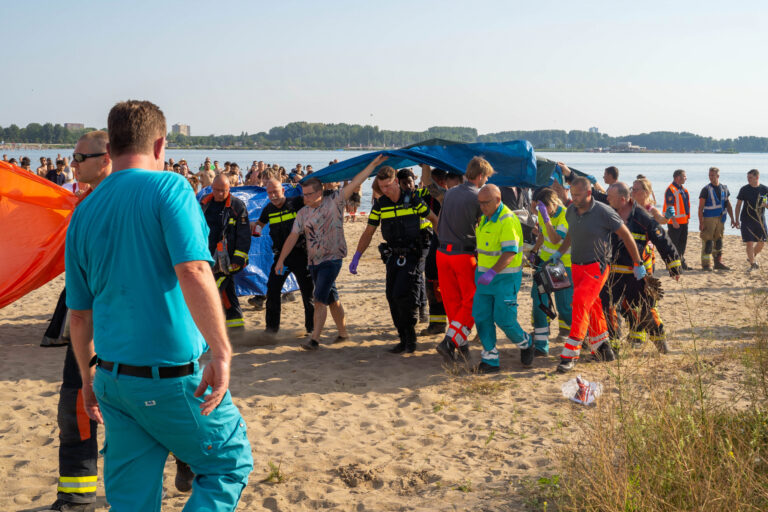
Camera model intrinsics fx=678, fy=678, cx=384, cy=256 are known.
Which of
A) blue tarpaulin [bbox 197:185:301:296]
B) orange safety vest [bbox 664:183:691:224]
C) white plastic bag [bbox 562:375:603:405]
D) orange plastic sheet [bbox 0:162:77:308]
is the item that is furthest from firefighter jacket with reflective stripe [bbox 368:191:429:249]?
orange safety vest [bbox 664:183:691:224]

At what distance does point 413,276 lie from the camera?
23.8 ft

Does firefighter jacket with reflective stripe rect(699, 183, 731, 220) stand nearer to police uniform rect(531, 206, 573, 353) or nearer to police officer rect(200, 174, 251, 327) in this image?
police uniform rect(531, 206, 573, 353)

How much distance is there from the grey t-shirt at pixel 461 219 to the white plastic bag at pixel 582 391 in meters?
1.70

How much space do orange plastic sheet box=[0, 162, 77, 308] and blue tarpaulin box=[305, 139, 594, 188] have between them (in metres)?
2.80

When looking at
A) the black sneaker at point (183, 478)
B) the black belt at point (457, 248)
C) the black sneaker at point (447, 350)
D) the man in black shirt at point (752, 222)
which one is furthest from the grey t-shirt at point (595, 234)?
the man in black shirt at point (752, 222)

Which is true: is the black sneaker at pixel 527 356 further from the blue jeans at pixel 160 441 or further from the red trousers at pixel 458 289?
the blue jeans at pixel 160 441

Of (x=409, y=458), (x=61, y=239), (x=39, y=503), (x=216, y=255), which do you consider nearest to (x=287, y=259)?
(x=216, y=255)

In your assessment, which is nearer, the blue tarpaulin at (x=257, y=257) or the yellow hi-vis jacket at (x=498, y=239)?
the yellow hi-vis jacket at (x=498, y=239)

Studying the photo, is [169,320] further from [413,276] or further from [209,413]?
[413,276]

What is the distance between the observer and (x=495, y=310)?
259 inches

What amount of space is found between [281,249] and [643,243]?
4083mm

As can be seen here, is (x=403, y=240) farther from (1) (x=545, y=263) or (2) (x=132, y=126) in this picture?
(2) (x=132, y=126)

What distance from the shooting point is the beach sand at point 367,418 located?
4.27 metres

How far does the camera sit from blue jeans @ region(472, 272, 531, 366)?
6.49m
